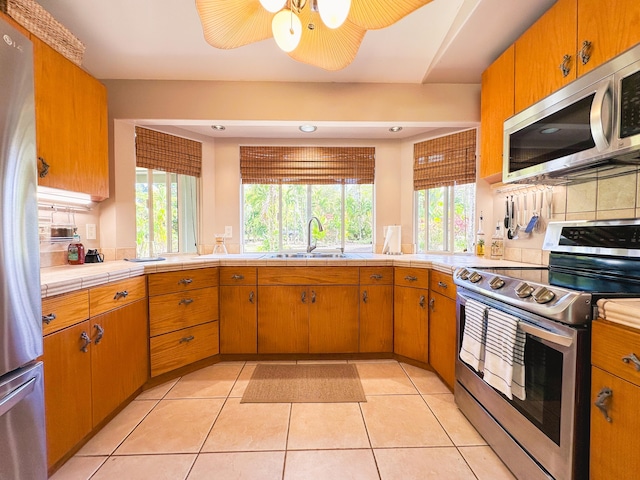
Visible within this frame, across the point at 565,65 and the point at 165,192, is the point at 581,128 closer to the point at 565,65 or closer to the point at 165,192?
the point at 565,65

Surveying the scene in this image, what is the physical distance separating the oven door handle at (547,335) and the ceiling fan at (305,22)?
4.25 ft

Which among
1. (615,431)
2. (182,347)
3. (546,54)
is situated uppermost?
(546,54)

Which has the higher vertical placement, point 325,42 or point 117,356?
point 325,42

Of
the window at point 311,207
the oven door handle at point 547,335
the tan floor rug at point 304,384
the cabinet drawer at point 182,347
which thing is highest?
the window at point 311,207

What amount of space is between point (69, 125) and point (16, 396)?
1.64 metres

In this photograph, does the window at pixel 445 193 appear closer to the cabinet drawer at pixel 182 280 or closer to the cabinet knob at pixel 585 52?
the cabinet knob at pixel 585 52

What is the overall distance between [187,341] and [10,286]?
1503 mm

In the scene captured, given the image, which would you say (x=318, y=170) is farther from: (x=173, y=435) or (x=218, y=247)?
(x=173, y=435)

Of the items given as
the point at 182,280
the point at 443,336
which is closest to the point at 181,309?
the point at 182,280

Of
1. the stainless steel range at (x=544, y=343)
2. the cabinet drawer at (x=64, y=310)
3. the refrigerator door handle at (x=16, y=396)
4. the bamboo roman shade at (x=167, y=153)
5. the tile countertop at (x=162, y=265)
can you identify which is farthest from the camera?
the bamboo roman shade at (x=167, y=153)

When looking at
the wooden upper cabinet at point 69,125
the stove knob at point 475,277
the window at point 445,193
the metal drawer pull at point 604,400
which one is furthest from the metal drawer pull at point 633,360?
the wooden upper cabinet at point 69,125

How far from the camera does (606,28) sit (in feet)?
4.04

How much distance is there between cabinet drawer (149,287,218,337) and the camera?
2.04m

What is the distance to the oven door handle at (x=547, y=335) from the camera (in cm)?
102
